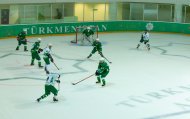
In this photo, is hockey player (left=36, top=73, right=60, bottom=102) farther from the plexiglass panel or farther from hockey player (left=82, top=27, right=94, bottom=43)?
the plexiglass panel

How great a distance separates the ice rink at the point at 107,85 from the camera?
15656 millimetres

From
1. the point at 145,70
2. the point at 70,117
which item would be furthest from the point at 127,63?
the point at 70,117

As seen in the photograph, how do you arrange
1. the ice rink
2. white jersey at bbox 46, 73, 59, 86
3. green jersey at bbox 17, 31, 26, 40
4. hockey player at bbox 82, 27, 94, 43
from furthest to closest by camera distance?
hockey player at bbox 82, 27, 94, 43 → green jersey at bbox 17, 31, 26, 40 → white jersey at bbox 46, 73, 59, 86 → the ice rink

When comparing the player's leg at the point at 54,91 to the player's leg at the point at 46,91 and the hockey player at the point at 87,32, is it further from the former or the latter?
the hockey player at the point at 87,32

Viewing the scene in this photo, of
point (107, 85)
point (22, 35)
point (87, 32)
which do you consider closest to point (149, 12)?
point (87, 32)

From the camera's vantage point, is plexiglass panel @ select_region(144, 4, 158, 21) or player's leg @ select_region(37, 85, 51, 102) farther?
plexiglass panel @ select_region(144, 4, 158, 21)

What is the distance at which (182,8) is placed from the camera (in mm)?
36719

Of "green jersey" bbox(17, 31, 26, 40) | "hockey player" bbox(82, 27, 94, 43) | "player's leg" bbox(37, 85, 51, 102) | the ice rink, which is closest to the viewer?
the ice rink

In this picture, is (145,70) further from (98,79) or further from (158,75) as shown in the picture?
(98,79)

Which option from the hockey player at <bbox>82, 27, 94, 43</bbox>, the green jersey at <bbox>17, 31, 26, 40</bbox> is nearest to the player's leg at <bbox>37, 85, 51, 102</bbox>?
the green jersey at <bbox>17, 31, 26, 40</bbox>

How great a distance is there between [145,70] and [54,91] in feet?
25.6

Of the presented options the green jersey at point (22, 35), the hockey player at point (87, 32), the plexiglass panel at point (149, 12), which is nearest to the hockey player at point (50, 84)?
the green jersey at point (22, 35)

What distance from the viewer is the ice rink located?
15656 mm

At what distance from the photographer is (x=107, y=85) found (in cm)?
1938
